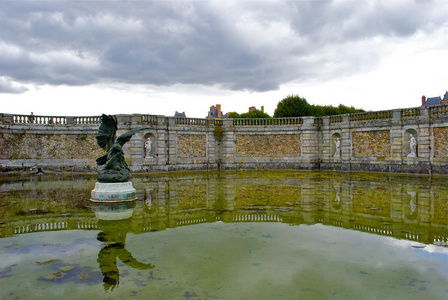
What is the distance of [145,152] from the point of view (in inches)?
1066

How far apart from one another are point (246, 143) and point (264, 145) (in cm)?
169

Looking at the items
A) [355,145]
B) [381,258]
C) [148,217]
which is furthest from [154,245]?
[355,145]

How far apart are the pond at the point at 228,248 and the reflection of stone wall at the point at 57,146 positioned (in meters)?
14.3

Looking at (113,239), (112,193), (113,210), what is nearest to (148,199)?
(112,193)

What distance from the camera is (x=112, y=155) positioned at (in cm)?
Result: 1367

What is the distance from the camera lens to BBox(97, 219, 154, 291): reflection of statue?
5.71m

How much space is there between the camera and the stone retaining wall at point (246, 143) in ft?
75.5

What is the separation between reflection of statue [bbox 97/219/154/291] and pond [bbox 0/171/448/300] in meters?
0.03

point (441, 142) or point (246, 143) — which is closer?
point (441, 142)

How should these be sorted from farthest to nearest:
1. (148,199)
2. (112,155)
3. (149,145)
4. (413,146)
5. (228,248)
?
(149,145), (413,146), (112,155), (148,199), (228,248)

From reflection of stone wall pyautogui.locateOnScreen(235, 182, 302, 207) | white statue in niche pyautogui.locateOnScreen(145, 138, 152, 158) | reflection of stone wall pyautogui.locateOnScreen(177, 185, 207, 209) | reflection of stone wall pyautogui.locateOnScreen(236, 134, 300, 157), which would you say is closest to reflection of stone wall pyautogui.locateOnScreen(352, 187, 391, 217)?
reflection of stone wall pyautogui.locateOnScreen(235, 182, 302, 207)

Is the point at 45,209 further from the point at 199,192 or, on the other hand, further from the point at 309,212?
the point at 309,212

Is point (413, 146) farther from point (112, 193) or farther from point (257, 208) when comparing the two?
point (112, 193)

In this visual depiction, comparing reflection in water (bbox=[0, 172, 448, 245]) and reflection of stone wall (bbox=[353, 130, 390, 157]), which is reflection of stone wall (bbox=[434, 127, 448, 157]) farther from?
reflection in water (bbox=[0, 172, 448, 245])
